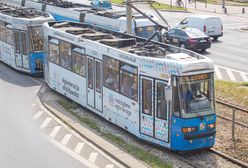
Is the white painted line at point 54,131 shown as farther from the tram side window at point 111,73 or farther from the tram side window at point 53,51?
the tram side window at point 53,51

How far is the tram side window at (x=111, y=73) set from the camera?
1678cm

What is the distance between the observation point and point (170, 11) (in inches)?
2302

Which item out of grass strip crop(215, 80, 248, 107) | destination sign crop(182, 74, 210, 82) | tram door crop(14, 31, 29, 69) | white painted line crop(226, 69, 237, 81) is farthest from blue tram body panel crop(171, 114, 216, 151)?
tram door crop(14, 31, 29, 69)

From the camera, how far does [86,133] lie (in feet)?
55.0

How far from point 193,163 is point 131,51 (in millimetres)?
4148

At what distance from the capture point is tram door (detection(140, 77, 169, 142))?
14.6m

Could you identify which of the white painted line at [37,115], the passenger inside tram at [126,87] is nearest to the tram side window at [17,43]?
the white painted line at [37,115]

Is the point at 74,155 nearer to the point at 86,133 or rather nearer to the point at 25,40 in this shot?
the point at 86,133

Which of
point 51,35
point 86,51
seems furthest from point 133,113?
point 51,35

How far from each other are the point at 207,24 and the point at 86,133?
75.2 feet

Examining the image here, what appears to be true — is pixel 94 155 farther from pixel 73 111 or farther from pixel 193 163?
pixel 73 111

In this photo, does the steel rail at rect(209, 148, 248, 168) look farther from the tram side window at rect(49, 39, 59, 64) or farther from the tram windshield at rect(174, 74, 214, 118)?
the tram side window at rect(49, 39, 59, 64)

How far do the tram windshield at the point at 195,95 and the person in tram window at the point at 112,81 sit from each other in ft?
9.93

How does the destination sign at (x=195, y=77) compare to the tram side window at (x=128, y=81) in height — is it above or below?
above
